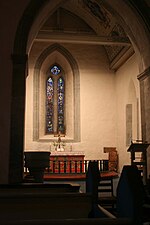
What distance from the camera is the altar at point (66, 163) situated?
11.5 m

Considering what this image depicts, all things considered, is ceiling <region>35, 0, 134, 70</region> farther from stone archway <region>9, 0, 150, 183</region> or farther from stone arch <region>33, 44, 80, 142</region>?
stone archway <region>9, 0, 150, 183</region>

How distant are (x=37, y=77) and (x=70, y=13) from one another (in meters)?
3.29

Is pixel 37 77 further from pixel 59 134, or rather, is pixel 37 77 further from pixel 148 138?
pixel 148 138

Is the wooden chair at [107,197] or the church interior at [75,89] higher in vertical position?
the church interior at [75,89]

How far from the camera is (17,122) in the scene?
7062 millimetres

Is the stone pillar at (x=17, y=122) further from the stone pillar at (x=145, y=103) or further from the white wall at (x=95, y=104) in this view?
the white wall at (x=95, y=104)

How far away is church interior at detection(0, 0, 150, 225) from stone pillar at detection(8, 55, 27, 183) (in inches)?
0.9

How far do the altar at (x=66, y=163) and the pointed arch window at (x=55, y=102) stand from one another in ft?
7.50

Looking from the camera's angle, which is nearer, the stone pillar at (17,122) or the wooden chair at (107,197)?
the wooden chair at (107,197)

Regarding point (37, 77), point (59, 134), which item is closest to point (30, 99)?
point (37, 77)

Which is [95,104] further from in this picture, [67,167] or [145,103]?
[145,103]

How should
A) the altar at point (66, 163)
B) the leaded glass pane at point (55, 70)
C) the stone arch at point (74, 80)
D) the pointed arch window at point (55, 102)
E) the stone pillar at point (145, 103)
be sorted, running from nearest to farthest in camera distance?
the stone pillar at point (145, 103) < the altar at point (66, 163) < the stone arch at point (74, 80) < the pointed arch window at point (55, 102) < the leaded glass pane at point (55, 70)

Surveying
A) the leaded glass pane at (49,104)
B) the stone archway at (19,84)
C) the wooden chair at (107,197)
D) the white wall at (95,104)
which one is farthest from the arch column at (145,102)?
the leaded glass pane at (49,104)

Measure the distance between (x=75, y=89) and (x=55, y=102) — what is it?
1.14m
